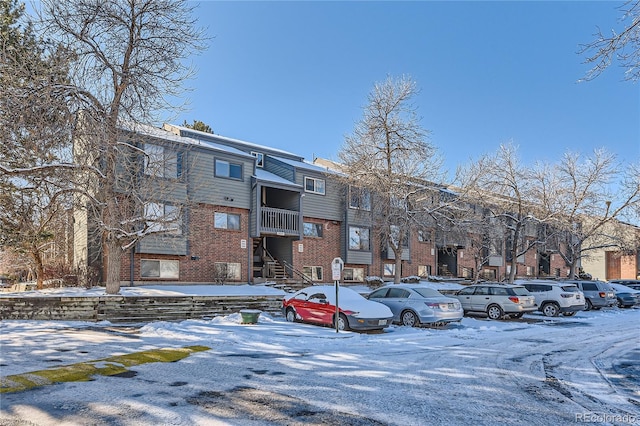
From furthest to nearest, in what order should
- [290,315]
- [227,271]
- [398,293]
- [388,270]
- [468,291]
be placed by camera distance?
1. [388,270]
2. [227,271]
3. [468,291]
4. [398,293]
5. [290,315]

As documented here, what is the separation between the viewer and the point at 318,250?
30016 millimetres

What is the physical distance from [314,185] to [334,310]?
15.9 metres

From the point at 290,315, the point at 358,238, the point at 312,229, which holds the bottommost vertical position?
the point at 290,315

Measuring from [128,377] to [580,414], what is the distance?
22.0ft

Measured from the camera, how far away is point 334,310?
14820 millimetres

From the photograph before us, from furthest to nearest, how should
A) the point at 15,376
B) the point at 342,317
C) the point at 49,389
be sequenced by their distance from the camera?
1. the point at 342,317
2. the point at 15,376
3. the point at 49,389

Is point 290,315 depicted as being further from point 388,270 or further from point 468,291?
point 388,270

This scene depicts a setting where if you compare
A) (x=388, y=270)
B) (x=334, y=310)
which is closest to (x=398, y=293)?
(x=334, y=310)

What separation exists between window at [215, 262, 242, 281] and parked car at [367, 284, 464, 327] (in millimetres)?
11029

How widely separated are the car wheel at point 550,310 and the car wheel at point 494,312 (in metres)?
3.98

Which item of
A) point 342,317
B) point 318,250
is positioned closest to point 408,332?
point 342,317

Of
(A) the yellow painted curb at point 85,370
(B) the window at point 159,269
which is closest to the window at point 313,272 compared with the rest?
(B) the window at point 159,269

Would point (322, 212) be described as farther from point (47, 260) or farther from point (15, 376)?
point (15, 376)

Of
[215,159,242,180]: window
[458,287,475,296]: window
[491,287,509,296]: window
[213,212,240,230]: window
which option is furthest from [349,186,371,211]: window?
[491,287,509,296]: window
